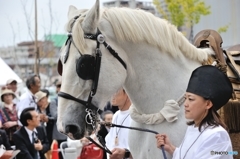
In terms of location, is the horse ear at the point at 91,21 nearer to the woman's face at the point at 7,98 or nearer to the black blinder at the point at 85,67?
the black blinder at the point at 85,67

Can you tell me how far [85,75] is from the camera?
11.1ft

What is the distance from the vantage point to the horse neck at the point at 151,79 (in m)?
3.61

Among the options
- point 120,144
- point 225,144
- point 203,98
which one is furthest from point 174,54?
point 120,144

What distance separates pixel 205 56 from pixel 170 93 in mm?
466

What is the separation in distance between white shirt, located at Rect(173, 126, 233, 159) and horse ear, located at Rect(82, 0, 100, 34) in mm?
1003

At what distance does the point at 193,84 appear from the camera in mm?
3166

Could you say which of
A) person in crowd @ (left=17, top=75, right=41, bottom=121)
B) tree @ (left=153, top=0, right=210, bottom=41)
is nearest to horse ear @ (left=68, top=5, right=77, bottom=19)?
person in crowd @ (left=17, top=75, right=41, bottom=121)

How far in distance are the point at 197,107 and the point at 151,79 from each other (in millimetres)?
621

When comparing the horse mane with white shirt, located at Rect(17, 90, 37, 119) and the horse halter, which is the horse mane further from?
white shirt, located at Rect(17, 90, 37, 119)

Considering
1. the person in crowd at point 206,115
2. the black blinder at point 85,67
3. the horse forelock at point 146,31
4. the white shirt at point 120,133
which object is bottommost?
the white shirt at point 120,133

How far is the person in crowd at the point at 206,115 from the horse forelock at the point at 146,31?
507 millimetres

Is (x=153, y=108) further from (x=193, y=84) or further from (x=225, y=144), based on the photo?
(x=225, y=144)

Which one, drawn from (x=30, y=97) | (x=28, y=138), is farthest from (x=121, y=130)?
(x=30, y=97)

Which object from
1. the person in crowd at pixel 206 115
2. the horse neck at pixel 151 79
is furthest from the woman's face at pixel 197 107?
the horse neck at pixel 151 79
